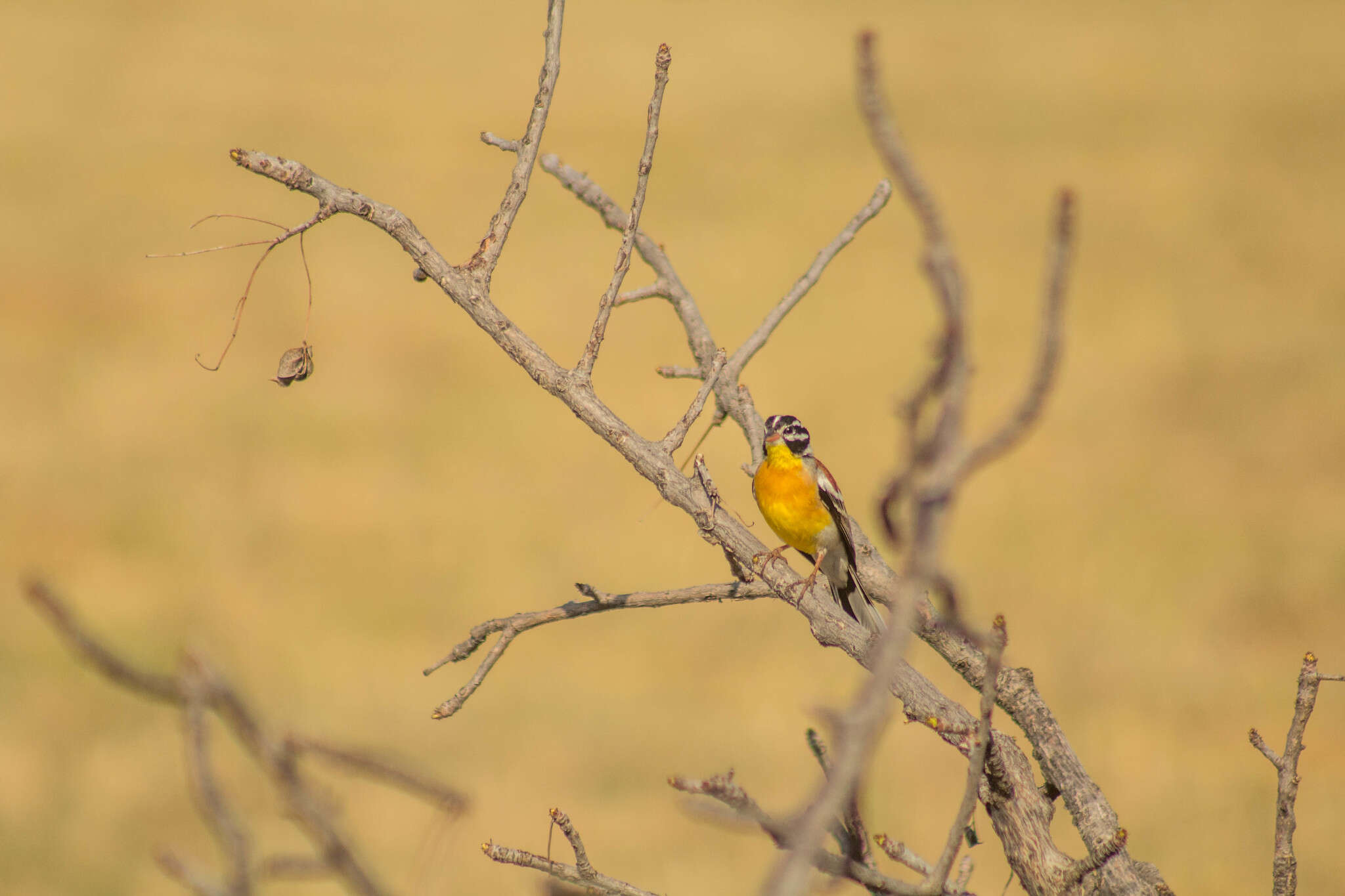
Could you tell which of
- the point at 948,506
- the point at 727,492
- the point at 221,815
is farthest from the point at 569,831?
the point at 727,492

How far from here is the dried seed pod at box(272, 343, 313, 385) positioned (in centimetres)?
331

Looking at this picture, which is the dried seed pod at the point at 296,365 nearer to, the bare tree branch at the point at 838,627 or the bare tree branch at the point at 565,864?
the bare tree branch at the point at 838,627

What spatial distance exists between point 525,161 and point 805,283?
5.14 ft

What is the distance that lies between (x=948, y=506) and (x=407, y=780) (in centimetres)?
61

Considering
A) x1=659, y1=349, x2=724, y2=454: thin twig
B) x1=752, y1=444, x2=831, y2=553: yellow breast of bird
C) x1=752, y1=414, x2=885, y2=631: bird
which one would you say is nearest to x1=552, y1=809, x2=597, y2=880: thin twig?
x1=659, y1=349, x2=724, y2=454: thin twig

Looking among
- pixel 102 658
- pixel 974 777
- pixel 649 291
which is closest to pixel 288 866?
pixel 102 658

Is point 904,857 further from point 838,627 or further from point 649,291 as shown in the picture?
point 649,291

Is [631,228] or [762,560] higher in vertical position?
[631,228]

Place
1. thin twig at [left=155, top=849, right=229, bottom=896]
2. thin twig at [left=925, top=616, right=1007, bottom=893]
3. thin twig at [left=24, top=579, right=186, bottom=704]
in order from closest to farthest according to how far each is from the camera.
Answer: thin twig at [left=24, top=579, right=186, bottom=704], thin twig at [left=155, top=849, right=229, bottom=896], thin twig at [left=925, top=616, right=1007, bottom=893]

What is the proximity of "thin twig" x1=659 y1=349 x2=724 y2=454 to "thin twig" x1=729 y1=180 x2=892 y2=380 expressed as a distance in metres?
0.61

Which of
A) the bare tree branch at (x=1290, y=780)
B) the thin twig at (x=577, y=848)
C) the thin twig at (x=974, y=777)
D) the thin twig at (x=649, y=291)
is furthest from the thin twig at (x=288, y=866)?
the thin twig at (x=649, y=291)

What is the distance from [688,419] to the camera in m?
3.35

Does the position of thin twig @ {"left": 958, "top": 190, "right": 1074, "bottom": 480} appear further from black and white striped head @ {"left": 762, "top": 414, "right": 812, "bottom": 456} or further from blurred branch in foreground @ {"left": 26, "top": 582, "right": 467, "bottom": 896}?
black and white striped head @ {"left": 762, "top": 414, "right": 812, "bottom": 456}

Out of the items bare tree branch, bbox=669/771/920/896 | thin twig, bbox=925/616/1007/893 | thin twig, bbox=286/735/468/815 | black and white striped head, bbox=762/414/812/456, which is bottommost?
thin twig, bbox=286/735/468/815
